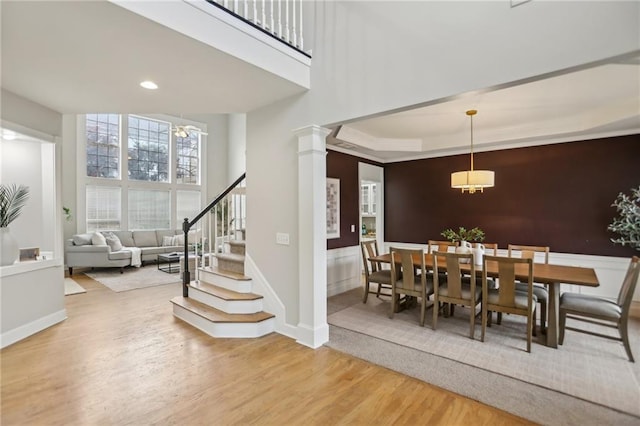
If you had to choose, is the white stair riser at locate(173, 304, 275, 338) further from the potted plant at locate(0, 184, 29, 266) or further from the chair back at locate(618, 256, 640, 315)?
the chair back at locate(618, 256, 640, 315)

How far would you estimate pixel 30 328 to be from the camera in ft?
11.1

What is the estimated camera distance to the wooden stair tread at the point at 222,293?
368cm

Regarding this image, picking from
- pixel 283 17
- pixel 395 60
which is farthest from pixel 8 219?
pixel 395 60

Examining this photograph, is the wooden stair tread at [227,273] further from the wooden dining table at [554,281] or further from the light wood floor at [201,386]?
the wooden dining table at [554,281]

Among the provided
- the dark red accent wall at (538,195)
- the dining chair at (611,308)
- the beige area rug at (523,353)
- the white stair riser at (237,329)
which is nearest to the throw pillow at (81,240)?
the white stair riser at (237,329)

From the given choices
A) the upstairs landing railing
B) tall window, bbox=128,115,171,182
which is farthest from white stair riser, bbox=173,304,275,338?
tall window, bbox=128,115,171,182

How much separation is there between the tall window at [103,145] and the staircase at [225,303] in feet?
19.1

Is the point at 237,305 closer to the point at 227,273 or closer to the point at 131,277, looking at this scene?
the point at 227,273

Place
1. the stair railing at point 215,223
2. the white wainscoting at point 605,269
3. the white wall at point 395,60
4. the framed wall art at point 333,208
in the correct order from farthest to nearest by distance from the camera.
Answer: the framed wall art at point 333,208 < the white wainscoting at point 605,269 < the stair railing at point 215,223 < the white wall at point 395,60

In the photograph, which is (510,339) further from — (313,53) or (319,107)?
(313,53)

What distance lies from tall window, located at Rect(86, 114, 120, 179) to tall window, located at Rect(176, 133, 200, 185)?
1.66 meters

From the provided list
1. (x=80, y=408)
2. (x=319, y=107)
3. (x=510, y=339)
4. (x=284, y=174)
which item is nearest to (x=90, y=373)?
(x=80, y=408)

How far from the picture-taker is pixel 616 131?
4.46m

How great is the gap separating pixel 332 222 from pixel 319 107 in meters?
2.63
